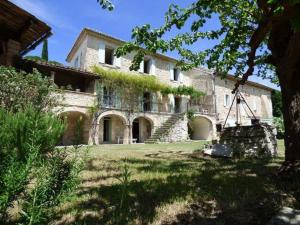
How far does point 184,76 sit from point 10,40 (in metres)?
17.3

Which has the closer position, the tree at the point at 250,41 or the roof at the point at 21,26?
the tree at the point at 250,41

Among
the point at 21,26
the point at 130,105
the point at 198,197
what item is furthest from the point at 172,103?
the point at 198,197

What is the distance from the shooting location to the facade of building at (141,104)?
17547 mm

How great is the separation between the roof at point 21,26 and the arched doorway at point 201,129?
16193 millimetres

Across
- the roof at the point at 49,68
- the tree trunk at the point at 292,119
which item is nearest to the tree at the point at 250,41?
the tree trunk at the point at 292,119

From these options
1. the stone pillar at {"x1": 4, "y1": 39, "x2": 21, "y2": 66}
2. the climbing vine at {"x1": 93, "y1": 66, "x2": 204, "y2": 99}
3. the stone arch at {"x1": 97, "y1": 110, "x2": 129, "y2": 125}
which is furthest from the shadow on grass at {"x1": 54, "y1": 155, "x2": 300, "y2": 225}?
the climbing vine at {"x1": 93, "y1": 66, "x2": 204, "y2": 99}

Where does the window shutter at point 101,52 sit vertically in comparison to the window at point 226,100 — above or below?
above

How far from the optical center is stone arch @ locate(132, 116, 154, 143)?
21812 mm

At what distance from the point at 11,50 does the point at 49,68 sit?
4.99 metres

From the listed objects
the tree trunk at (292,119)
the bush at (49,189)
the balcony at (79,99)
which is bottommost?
the bush at (49,189)

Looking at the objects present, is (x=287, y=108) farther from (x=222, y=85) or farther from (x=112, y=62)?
(x=222, y=85)

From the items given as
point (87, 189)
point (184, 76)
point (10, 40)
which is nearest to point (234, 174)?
point (87, 189)

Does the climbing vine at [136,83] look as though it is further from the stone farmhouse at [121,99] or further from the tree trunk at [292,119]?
the tree trunk at [292,119]

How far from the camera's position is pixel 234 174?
5.50m
